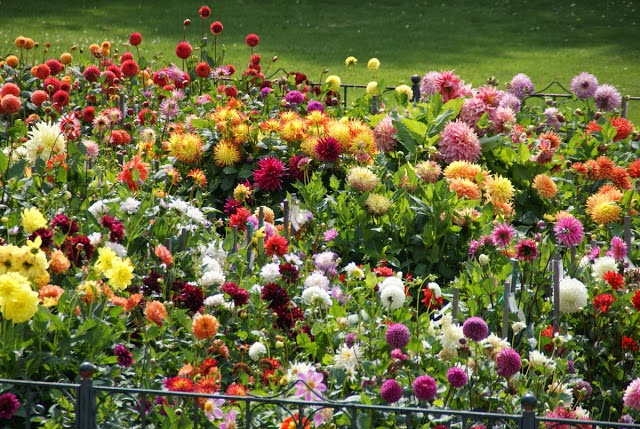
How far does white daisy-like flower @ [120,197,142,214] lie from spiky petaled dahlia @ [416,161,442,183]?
4.05ft

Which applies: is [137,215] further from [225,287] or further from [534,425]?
[534,425]

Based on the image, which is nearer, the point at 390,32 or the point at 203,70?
the point at 203,70

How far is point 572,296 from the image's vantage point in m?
2.83

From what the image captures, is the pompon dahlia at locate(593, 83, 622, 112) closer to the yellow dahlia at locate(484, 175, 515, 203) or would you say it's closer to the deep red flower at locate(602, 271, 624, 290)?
the yellow dahlia at locate(484, 175, 515, 203)

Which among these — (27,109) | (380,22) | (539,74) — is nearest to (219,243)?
(27,109)

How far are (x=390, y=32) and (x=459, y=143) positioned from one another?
9.32 meters

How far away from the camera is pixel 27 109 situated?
224 inches

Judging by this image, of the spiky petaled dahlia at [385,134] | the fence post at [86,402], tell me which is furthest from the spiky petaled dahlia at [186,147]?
the fence post at [86,402]

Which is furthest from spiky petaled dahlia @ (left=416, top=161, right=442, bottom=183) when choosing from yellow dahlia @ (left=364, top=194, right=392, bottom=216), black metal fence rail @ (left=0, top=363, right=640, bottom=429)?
black metal fence rail @ (left=0, top=363, right=640, bottom=429)

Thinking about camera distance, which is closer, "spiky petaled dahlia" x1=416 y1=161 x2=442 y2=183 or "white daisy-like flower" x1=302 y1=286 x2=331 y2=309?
"white daisy-like flower" x1=302 y1=286 x2=331 y2=309

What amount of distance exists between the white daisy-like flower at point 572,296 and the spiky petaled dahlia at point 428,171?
1143 millimetres

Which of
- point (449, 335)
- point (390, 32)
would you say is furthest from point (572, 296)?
point (390, 32)

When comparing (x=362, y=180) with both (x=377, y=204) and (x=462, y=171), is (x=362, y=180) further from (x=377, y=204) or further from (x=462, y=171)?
(x=462, y=171)

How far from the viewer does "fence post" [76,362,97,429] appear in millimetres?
2123
